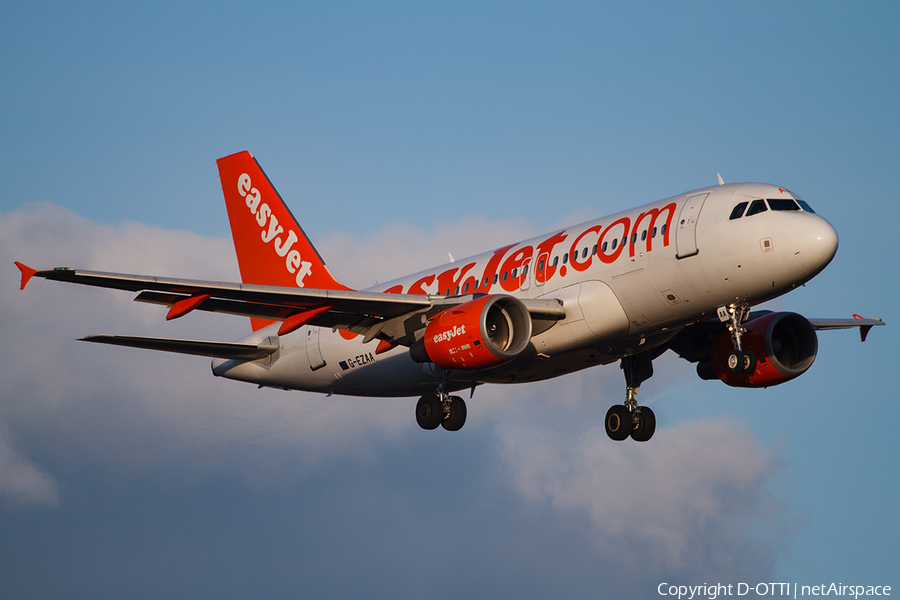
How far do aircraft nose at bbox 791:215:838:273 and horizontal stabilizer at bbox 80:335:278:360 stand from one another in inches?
739

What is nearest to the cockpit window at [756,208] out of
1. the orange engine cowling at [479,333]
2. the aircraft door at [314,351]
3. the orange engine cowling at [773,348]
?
the orange engine cowling at [479,333]

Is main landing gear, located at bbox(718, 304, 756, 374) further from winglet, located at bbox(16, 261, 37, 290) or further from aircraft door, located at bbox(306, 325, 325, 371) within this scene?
winglet, located at bbox(16, 261, 37, 290)

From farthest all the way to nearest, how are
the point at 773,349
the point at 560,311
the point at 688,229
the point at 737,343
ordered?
1. the point at 773,349
2. the point at 560,311
3. the point at 737,343
4. the point at 688,229

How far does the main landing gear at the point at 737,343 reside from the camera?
26281 mm

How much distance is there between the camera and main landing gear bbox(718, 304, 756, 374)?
86.2ft

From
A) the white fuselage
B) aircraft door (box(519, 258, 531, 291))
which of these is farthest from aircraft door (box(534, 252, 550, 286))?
aircraft door (box(519, 258, 531, 291))

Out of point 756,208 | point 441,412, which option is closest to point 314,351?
point 441,412

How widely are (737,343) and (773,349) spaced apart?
6.79m

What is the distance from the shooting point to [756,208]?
2556 cm

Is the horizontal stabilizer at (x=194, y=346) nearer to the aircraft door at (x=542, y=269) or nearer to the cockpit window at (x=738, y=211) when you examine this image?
the aircraft door at (x=542, y=269)

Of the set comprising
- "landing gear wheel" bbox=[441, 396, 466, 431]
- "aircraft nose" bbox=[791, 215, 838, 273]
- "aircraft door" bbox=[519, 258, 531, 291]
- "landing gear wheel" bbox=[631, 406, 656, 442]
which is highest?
"aircraft door" bbox=[519, 258, 531, 291]

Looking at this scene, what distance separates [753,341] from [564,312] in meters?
8.32

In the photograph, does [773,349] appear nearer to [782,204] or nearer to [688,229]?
[782,204]

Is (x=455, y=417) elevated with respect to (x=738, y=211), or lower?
lower
